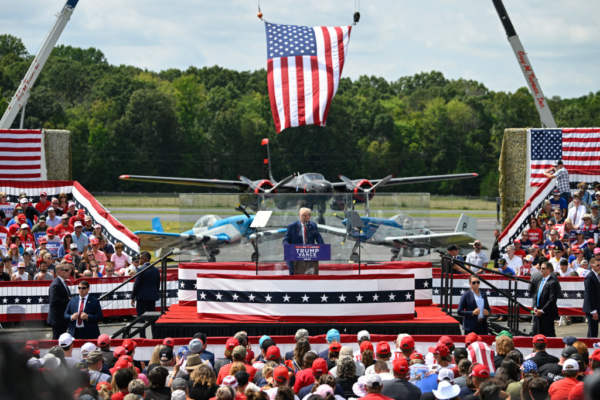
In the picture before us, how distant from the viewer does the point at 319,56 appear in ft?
59.2

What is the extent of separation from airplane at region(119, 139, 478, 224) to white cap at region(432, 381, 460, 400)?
20.9ft

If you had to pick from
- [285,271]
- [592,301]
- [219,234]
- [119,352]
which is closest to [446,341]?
[119,352]

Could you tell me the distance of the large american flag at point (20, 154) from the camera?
22.9m

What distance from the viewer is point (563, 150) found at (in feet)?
76.5

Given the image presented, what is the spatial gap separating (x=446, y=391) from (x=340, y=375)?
122cm

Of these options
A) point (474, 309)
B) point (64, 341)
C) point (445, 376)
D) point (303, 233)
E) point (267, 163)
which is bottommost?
point (474, 309)

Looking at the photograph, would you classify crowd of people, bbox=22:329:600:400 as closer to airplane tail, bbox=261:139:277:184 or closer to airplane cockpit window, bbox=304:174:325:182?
airplane cockpit window, bbox=304:174:325:182

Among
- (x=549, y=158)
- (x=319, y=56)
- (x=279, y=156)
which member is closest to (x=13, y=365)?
(x=319, y=56)

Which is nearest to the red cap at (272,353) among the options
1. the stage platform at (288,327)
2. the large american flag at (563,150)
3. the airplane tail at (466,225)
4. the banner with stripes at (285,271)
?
the stage platform at (288,327)

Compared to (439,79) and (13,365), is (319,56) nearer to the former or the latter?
(13,365)

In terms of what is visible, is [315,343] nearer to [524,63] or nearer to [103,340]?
[103,340]

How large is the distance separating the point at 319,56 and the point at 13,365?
56.3ft

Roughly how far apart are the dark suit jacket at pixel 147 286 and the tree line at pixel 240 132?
186 feet

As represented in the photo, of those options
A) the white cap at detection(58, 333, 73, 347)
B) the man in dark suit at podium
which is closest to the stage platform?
the man in dark suit at podium
